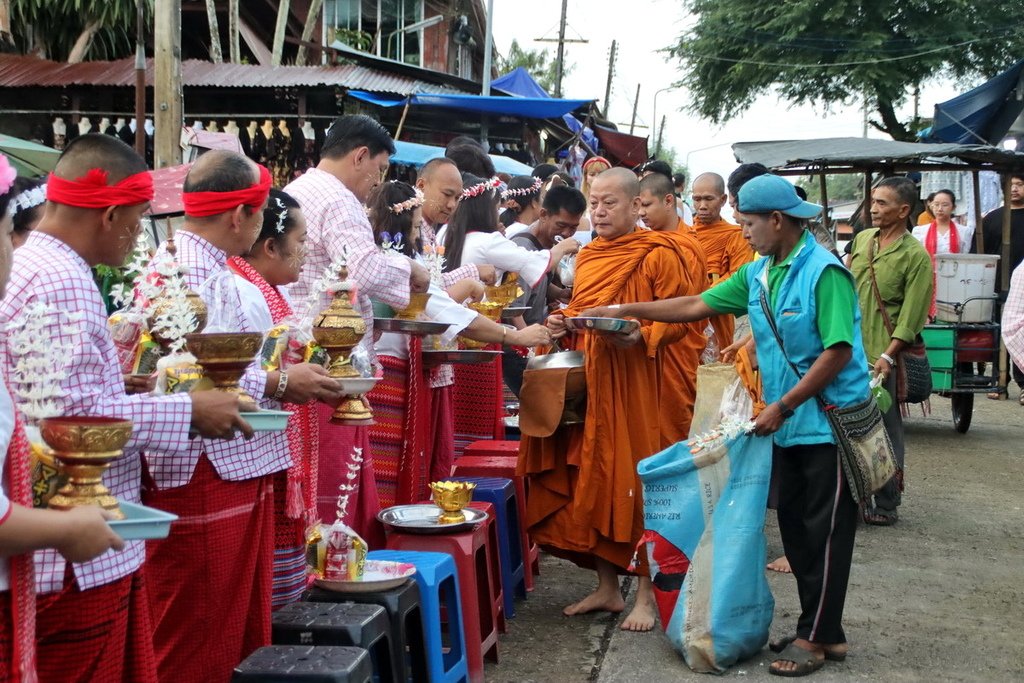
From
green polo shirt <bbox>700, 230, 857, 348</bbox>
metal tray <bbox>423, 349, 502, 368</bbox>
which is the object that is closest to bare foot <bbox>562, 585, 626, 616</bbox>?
metal tray <bbox>423, 349, 502, 368</bbox>

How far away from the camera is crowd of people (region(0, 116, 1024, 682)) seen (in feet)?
8.56

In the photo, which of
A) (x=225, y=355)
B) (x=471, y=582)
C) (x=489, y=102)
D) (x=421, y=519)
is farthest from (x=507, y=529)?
(x=489, y=102)

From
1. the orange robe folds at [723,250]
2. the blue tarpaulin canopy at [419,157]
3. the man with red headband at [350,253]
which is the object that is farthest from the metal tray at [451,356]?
the blue tarpaulin canopy at [419,157]

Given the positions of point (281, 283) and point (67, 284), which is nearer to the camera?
point (67, 284)

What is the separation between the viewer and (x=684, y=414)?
210 inches

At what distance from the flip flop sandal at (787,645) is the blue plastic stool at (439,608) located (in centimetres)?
138

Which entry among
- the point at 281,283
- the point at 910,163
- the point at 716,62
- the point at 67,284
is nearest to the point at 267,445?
the point at 281,283

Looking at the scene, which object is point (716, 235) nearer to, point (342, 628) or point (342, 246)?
point (342, 246)

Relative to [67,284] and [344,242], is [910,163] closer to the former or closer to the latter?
[344,242]

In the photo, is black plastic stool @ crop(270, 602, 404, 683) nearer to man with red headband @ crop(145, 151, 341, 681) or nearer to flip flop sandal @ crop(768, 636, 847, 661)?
man with red headband @ crop(145, 151, 341, 681)

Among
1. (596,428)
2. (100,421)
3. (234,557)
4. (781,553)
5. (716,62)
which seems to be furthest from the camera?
(716,62)

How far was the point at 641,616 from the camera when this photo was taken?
16.8 feet

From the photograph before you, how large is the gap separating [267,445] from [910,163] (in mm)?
8814

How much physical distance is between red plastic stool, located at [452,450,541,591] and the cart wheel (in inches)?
232
